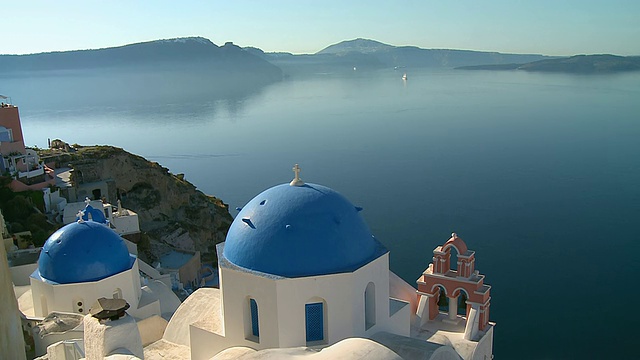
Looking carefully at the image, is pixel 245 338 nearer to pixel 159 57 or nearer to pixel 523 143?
pixel 523 143

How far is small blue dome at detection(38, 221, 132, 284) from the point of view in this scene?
435 inches

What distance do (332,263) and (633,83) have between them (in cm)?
11466

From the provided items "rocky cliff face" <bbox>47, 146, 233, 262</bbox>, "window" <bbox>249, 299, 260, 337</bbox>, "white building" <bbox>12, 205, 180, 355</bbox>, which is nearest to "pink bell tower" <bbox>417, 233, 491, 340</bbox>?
"window" <bbox>249, 299, 260, 337</bbox>

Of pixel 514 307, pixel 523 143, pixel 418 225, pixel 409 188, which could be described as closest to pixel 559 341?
pixel 514 307

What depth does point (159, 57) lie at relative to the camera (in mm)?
153250

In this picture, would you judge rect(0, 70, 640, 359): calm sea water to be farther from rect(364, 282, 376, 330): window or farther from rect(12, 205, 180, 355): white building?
rect(12, 205, 180, 355): white building

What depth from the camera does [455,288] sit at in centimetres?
1188

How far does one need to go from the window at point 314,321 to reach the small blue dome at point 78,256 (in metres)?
5.35

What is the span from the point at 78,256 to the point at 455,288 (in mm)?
7930

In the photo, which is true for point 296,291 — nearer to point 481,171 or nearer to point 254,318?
point 254,318

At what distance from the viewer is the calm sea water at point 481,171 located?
74.1ft

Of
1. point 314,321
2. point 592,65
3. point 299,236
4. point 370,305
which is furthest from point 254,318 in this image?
point 592,65

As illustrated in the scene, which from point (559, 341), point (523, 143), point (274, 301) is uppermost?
point (274, 301)

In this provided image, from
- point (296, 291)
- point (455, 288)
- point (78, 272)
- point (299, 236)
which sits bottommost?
point (455, 288)
